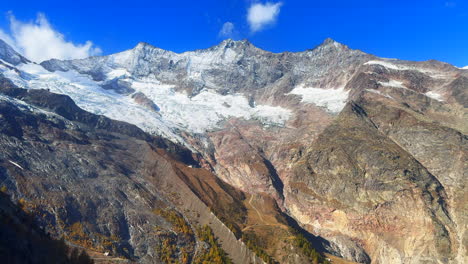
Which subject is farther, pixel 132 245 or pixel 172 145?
pixel 172 145

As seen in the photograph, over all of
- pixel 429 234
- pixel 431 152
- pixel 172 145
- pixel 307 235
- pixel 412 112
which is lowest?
pixel 307 235

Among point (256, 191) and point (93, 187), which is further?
point (256, 191)

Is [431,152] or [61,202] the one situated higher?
[431,152]

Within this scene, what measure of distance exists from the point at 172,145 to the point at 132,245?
349 feet

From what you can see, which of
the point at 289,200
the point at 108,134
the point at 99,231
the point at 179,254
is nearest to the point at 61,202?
the point at 99,231

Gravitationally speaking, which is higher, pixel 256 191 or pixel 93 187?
pixel 256 191

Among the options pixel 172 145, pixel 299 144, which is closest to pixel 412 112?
pixel 299 144

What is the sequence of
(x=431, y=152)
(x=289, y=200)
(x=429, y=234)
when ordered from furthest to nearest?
(x=289, y=200)
(x=431, y=152)
(x=429, y=234)

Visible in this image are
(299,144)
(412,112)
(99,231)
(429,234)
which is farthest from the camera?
(299,144)

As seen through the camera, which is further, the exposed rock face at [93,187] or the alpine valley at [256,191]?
the alpine valley at [256,191]

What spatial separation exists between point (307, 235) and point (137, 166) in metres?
81.6

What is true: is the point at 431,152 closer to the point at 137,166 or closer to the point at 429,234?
the point at 429,234

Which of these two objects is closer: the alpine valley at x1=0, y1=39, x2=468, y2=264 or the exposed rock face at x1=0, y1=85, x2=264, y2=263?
the exposed rock face at x1=0, y1=85, x2=264, y2=263

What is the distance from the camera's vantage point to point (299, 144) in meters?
194
